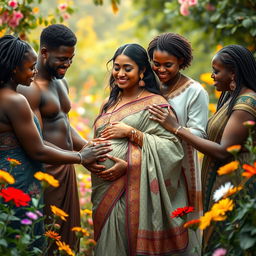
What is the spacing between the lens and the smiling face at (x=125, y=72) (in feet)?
15.1

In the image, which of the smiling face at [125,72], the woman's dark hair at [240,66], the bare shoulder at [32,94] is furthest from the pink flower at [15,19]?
the woman's dark hair at [240,66]

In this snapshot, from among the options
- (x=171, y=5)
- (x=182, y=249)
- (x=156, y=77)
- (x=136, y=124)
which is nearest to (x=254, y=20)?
(x=171, y=5)

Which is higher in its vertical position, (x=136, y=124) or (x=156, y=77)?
(x=156, y=77)

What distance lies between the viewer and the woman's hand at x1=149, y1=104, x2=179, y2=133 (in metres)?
4.50

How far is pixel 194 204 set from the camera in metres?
4.79

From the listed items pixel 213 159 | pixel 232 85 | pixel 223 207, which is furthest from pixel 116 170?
pixel 223 207

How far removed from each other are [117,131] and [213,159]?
75 centimetres

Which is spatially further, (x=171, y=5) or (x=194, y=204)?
(x=171, y=5)

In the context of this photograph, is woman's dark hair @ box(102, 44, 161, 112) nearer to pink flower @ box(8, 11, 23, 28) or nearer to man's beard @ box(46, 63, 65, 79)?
man's beard @ box(46, 63, 65, 79)

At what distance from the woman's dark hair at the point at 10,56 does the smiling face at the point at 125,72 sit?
0.78 metres

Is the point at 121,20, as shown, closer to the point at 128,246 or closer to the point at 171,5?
the point at 171,5

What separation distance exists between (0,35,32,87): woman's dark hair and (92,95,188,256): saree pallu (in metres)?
0.95

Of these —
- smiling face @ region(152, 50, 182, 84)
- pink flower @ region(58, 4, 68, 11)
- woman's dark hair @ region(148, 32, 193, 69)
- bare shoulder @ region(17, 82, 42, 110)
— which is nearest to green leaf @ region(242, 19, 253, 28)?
woman's dark hair @ region(148, 32, 193, 69)

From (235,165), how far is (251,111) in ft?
3.20
